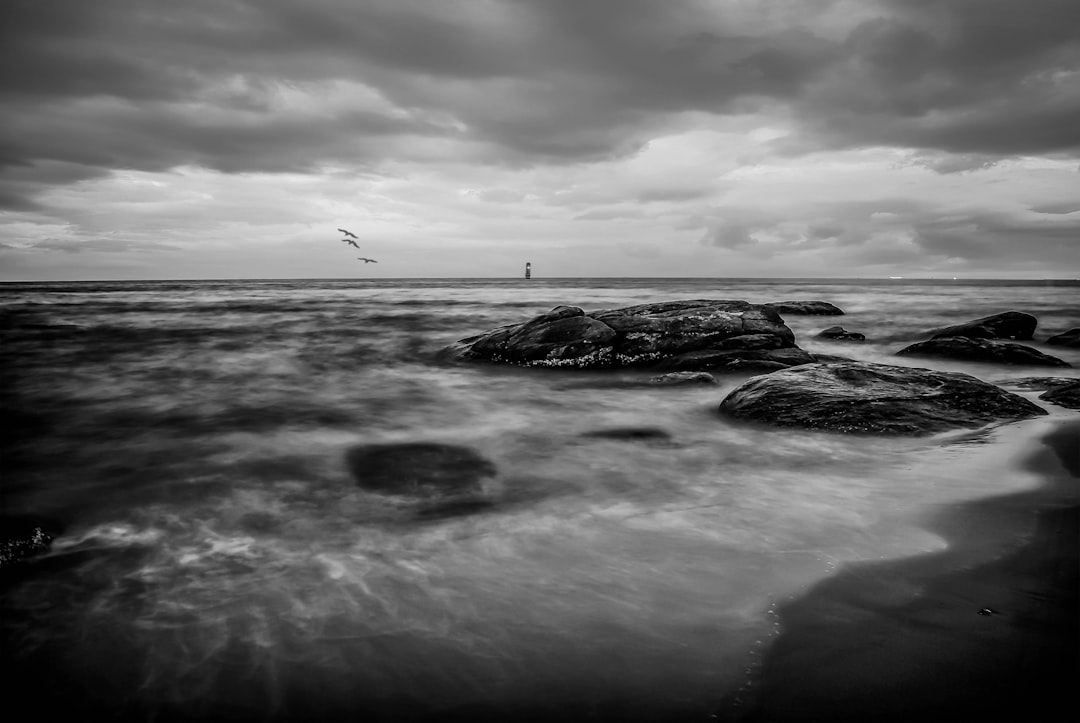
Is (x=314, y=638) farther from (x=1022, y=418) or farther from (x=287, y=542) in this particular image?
(x=1022, y=418)

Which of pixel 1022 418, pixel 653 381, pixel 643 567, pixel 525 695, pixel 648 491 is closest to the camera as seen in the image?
pixel 525 695

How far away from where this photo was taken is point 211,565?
3.85 m

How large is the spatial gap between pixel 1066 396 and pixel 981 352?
4.98 meters

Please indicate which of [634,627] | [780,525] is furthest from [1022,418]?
[634,627]

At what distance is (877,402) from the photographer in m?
6.90

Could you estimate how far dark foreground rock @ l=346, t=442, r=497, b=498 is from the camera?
5434 mm

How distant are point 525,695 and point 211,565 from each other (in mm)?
2433

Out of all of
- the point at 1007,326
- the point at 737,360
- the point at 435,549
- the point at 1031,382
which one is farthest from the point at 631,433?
the point at 1007,326

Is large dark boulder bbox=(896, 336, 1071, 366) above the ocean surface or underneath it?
above

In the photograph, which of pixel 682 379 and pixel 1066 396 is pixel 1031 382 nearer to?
pixel 1066 396

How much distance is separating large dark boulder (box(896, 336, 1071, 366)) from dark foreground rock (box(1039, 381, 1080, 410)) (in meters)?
4.11

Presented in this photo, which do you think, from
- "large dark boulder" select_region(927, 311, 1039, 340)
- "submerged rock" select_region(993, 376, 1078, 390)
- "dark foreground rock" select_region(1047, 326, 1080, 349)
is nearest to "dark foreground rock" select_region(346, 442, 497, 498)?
"submerged rock" select_region(993, 376, 1078, 390)

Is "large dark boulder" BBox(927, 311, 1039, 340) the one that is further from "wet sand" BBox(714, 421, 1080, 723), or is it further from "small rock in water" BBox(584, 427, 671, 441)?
"wet sand" BBox(714, 421, 1080, 723)

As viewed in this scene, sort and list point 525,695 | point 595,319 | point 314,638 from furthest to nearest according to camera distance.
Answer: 1. point 595,319
2. point 314,638
3. point 525,695
